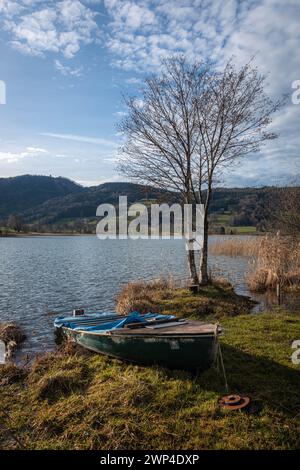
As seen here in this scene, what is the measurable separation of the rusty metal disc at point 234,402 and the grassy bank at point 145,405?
0.16 meters

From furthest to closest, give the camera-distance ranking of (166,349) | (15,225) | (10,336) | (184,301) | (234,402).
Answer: (15,225) → (184,301) → (10,336) → (166,349) → (234,402)

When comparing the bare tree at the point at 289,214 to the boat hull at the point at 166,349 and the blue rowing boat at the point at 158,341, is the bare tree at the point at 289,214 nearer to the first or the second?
the blue rowing boat at the point at 158,341

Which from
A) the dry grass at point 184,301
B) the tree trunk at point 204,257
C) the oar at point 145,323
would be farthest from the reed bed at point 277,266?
the oar at point 145,323

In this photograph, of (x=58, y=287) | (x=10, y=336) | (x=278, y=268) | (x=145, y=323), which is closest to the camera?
(x=145, y=323)

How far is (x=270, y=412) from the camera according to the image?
6.14 metres

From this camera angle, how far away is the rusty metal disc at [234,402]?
6277 millimetres

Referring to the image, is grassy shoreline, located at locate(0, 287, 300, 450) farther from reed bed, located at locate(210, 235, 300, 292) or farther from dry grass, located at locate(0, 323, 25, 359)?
reed bed, located at locate(210, 235, 300, 292)

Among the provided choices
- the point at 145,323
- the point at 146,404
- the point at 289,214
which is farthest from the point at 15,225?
the point at 146,404

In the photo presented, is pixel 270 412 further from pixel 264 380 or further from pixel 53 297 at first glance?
pixel 53 297

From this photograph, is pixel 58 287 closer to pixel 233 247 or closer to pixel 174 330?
pixel 174 330

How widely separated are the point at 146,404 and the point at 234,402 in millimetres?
1644

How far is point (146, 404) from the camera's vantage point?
21.7 feet

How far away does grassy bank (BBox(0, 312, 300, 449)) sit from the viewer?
5.54 m
